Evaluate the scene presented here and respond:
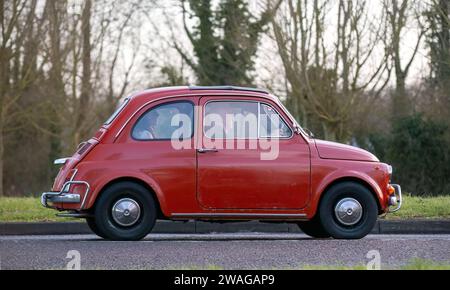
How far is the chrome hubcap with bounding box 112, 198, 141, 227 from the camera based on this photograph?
10.2m

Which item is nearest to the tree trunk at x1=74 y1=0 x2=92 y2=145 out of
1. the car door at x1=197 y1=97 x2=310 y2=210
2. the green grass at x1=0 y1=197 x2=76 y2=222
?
the green grass at x1=0 y1=197 x2=76 y2=222

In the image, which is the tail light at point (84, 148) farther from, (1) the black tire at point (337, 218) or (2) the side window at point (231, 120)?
(1) the black tire at point (337, 218)

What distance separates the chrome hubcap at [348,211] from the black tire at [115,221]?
209cm

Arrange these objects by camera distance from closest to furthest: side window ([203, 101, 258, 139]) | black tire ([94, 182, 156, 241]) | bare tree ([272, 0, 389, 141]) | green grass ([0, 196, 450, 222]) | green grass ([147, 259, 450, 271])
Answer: green grass ([147, 259, 450, 271]) → black tire ([94, 182, 156, 241]) → side window ([203, 101, 258, 139]) → green grass ([0, 196, 450, 222]) → bare tree ([272, 0, 389, 141])

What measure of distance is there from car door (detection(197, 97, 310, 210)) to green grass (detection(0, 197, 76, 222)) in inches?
134

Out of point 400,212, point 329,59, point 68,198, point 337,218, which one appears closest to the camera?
point 68,198

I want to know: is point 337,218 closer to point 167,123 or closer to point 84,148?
point 167,123

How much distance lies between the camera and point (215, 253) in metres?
8.73

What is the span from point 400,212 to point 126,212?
4.89 metres

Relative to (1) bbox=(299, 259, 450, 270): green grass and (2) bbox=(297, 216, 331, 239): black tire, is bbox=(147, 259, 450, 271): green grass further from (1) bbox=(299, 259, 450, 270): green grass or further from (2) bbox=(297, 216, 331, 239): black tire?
(2) bbox=(297, 216, 331, 239): black tire

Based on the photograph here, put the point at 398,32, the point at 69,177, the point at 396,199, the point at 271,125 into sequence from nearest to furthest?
the point at 69,177 < the point at 271,125 < the point at 396,199 < the point at 398,32

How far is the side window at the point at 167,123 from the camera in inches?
414

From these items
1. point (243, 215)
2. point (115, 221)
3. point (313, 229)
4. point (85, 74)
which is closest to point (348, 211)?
point (313, 229)

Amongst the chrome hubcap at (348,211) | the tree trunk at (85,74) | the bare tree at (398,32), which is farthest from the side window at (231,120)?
the tree trunk at (85,74)
